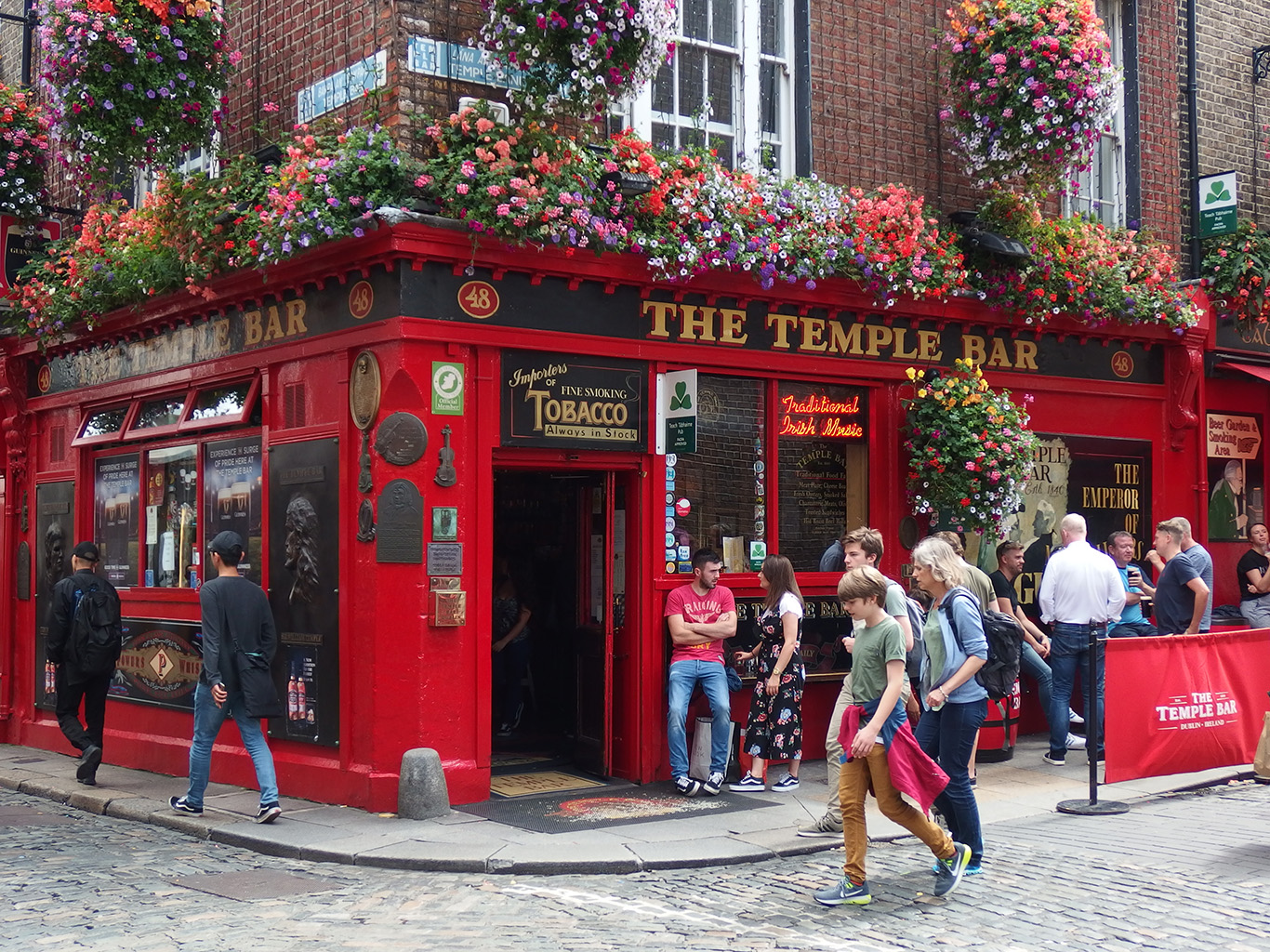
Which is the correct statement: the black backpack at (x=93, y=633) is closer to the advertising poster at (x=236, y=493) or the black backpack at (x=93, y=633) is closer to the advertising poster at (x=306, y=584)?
the advertising poster at (x=236, y=493)

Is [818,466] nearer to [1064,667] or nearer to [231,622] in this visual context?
[1064,667]

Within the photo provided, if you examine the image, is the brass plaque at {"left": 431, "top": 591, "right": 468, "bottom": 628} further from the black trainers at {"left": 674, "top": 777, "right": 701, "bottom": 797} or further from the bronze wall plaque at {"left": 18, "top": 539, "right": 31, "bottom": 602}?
the bronze wall plaque at {"left": 18, "top": 539, "right": 31, "bottom": 602}

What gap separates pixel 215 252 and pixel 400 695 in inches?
149

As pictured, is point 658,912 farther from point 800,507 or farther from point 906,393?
point 906,393

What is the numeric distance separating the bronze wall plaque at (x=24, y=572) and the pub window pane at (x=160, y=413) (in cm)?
275

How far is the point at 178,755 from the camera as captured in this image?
11.9 meters

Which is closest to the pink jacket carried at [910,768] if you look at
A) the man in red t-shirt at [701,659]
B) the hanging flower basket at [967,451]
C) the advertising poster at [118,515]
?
the man in red t-shirt at [701,659]

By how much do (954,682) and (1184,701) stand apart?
11.8 ft

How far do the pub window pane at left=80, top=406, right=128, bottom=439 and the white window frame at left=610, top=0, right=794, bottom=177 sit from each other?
587cm

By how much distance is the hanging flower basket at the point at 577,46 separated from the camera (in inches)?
375

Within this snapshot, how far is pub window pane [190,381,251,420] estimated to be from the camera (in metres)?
11.3

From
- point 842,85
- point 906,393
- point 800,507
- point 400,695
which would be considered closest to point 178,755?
point 400,695

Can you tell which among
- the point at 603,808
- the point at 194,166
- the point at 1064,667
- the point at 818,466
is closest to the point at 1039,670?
the point at 1064,667

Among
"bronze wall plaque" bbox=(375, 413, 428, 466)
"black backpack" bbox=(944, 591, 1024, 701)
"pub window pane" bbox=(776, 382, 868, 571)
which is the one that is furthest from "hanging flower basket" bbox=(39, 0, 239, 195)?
"black backpack" bbox=(944, 591, 1024, 701)
